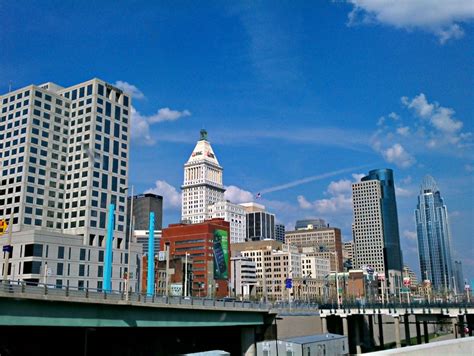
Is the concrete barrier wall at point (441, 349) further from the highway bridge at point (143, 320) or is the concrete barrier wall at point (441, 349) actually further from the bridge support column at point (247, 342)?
the bridge support column at point (247, 342)

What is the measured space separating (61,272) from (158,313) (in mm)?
51702

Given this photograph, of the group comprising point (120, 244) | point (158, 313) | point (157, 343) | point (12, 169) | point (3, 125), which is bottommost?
point (157, 343)

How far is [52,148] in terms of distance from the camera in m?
121

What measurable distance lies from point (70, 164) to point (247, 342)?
70627mm

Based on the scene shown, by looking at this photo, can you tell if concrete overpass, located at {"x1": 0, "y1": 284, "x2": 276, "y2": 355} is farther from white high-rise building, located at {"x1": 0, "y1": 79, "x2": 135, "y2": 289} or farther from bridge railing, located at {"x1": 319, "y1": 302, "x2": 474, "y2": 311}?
white high-rise building, located at {"x1": 0, "y1": 79, "x2": 135, "y2": 289}

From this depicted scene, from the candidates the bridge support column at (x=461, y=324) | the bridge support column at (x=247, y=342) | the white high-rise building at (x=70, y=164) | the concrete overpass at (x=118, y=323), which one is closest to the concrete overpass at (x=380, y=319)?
the bridge support column at (x=461, y=324)

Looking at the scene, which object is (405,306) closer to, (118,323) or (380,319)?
(380,319)

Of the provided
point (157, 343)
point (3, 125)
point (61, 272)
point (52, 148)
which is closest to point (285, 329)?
point (157, 343)

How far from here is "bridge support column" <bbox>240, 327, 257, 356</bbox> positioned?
71.5 m

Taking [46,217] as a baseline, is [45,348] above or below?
below

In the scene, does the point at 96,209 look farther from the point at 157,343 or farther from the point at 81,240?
the point at 157,343

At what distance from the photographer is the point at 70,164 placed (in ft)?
401

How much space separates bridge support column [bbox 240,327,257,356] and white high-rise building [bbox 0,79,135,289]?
45.0m

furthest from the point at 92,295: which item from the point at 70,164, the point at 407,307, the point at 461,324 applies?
the point at 70,164
